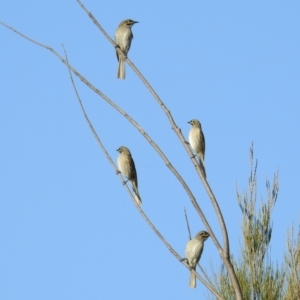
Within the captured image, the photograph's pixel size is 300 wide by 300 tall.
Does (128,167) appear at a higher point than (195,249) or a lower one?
higher

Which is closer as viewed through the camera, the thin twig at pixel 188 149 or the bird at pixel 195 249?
the thin twig at pixel 188 149

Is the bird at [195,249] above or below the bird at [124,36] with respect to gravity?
below

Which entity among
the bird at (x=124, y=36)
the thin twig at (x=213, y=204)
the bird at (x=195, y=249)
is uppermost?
the bird at (x=124, y=36)

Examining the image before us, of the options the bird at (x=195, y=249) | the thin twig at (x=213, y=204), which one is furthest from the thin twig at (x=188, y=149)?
the bird at (x=195, y=249)

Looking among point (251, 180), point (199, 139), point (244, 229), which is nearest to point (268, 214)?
point (244, 229)

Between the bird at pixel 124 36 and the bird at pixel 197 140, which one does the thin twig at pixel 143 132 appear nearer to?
the bird at pixel 197 140

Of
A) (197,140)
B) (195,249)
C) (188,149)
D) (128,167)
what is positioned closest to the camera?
(188,149)

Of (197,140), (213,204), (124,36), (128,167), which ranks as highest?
(124,36)

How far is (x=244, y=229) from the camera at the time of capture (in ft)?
17.4

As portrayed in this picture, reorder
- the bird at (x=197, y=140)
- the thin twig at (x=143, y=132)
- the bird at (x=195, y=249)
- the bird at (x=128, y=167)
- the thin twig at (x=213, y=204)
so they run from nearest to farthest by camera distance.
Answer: the thin twig at (x=213, y=204), the thin twig at (x=143, y=132), the bird at (x=195, y=249), the bird at (x=197, y=140), the bird at (x=128, y=167)

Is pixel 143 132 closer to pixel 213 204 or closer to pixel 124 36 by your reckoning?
pixel 213 204

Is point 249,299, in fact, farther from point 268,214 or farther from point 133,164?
point 133,164

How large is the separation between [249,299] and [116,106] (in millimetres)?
3058

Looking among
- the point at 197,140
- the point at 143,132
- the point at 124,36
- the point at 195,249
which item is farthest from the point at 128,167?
the point at 143,132
